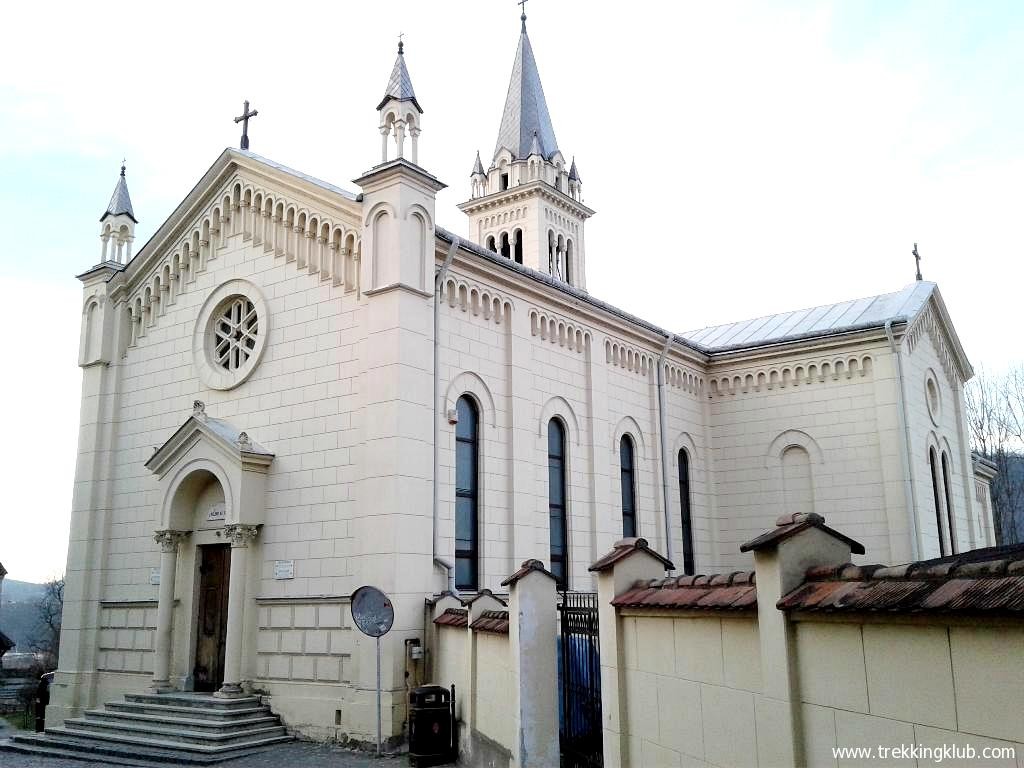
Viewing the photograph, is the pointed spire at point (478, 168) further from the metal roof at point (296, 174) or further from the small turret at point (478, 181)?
the metal roof at point (296, 174)

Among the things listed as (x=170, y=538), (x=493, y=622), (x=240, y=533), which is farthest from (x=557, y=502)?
(x=170, y=538)

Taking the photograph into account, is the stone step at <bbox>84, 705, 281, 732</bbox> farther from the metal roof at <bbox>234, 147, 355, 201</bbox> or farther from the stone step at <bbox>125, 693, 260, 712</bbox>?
the metal roof at <bbox>234, 147, 355, 201</bbox>

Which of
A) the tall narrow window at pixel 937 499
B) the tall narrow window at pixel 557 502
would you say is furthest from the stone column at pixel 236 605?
the tall narrow window at pixel 937 499

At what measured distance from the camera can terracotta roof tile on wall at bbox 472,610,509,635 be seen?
37.4 feet

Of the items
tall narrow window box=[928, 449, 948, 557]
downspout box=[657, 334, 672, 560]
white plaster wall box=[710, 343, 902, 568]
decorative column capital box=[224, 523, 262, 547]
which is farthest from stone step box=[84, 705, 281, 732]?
tall narrow window box=[928, 449, 948, 557]

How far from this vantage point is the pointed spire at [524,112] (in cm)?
3947

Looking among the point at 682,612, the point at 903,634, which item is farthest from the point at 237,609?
the point at 903,634

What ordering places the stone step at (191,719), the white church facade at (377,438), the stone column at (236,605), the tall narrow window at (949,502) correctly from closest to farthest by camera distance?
the stone step at (191,719)
the white church facade at (377,438)
the stone column at (236,605)
the tall narrow window at (949,502)

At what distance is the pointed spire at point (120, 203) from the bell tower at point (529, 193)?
1938 centimetres

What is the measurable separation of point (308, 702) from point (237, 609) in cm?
209

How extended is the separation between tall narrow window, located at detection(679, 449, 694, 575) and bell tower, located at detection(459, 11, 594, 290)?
1532 cm

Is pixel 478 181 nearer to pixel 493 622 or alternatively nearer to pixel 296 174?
pixel 296 174

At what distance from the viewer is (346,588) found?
14.4 m

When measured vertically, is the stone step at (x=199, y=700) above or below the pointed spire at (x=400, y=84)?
below
